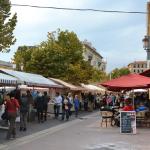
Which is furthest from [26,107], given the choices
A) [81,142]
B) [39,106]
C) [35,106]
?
[35,106]

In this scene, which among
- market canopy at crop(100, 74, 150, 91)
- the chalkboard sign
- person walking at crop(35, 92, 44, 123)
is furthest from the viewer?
person walking at crop(35, 92, 44, 123)

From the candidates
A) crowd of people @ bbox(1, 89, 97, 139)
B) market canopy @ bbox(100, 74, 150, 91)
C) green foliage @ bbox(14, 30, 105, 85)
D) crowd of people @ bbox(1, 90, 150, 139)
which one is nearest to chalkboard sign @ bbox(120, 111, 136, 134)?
crowd of people @ bbox(1, 90, 150, 139)

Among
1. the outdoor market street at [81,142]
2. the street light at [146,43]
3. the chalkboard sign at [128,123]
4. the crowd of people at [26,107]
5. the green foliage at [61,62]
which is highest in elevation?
the green foliage at [61,62]

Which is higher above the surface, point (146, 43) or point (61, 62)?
point (61, 62)

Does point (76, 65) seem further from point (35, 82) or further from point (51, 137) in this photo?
point (51, 137)

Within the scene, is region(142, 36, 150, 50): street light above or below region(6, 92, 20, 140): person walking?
above

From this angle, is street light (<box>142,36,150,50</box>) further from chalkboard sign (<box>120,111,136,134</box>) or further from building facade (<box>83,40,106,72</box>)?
building facade (<box>83,40,106,72</box>)

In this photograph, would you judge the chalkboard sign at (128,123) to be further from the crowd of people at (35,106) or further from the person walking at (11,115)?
the person walking at (11,115)

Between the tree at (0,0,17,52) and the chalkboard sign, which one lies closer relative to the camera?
the chalkboard sign

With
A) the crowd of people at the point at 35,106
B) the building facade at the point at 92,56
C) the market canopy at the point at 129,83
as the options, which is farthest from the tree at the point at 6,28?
the building facade at the point at 92,56

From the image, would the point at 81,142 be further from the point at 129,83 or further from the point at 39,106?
the point at 39,106

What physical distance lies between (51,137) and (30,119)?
9.97m

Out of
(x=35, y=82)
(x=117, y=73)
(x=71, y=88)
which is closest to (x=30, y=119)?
(x=35, y=82)

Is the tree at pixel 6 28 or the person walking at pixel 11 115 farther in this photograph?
the tree at pixel 6 28
